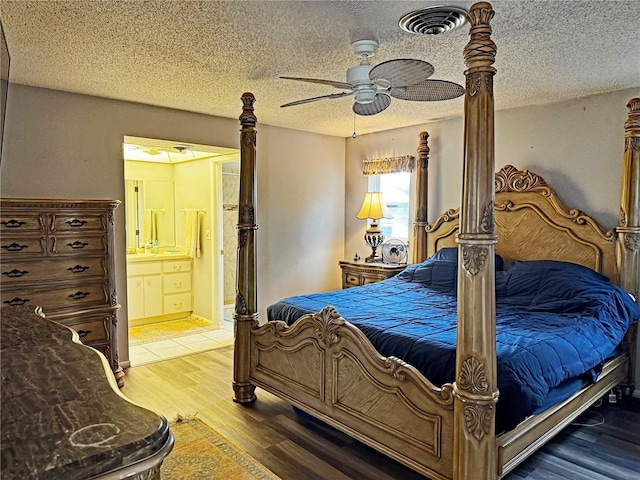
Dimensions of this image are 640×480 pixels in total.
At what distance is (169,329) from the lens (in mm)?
5715

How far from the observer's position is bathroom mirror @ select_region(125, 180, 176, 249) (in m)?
6.22

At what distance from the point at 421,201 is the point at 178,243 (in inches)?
143

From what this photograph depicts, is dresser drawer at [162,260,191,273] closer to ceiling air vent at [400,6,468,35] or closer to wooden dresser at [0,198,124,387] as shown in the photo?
wooden dresser at [0,198,124,387]

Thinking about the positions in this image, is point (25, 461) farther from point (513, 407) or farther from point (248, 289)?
point (248, 289)

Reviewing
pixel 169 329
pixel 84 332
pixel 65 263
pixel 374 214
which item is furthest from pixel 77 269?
pixel 374 214

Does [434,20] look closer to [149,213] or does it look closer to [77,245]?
[77,245]

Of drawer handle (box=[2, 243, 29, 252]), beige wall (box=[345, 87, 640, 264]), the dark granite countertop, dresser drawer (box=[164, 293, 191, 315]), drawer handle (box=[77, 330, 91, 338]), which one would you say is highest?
beige wall (box=[345, 87, 640, 264])

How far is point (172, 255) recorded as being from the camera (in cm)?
609

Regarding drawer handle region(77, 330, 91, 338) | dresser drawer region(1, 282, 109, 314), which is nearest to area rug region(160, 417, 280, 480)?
drawer handle region(77, 330, 91, 338)

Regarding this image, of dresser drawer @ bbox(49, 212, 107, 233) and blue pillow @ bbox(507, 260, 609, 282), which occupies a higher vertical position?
dresser drawer @ bbox(49, 212, 107, 233)

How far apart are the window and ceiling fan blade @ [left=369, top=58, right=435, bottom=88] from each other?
293cm

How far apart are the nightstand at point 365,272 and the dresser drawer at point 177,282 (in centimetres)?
232

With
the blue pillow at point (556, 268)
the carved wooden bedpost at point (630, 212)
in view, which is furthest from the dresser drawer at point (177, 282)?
the carved wooden bedpost at point (630, 212)

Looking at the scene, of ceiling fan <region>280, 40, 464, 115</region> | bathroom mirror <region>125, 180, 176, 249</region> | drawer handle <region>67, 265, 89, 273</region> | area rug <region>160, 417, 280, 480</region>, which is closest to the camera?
ceiling fan <region>280, 40, 464, 115</region>
